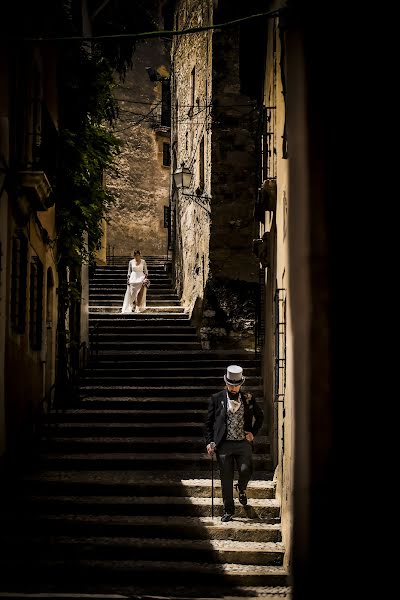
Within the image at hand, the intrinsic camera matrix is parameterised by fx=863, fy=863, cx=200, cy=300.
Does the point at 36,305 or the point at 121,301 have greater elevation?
A: the point at 121,301

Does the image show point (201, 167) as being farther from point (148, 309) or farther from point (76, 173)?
point (76, 173)

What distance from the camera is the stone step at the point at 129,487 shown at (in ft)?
37.3

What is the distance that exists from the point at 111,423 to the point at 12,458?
9.50 ft

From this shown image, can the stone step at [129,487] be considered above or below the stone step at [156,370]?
below

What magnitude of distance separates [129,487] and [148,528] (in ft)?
3.99

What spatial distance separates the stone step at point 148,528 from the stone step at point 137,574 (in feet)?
2.70

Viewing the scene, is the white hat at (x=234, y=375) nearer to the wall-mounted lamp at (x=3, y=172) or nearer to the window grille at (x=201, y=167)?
the wall-mounted lamp at (x=3, y=172)

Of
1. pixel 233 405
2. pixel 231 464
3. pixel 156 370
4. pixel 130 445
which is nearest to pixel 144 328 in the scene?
pixel 156 370

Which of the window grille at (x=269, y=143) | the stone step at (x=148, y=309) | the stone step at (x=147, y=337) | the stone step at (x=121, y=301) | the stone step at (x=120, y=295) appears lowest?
the stone step at (x=147, y=337)

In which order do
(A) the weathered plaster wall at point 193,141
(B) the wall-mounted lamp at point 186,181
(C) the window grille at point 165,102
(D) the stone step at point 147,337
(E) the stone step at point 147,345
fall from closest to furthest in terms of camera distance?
(E) the stone step at point 147,345 → (D) the stone step at point 147,337 → (A) the weathered plaster wall at point 193,141 → (B) the wall-mounted lamp at point 186,181 → (C) the window grille at point 165,102

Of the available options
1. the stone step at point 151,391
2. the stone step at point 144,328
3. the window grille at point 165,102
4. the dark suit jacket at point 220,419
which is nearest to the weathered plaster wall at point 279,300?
the dark suit jacket at point 220,419

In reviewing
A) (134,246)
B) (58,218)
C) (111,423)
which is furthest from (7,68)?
(134,246)

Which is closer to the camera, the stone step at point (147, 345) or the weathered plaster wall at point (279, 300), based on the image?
the weathered plaster wall at point (279, 300)

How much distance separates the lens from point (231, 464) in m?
10.6
